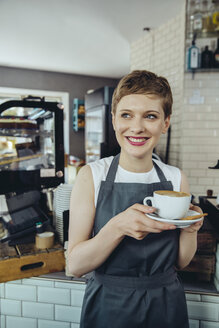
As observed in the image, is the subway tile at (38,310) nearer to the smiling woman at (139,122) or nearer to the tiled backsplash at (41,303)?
the tiled backsplash at (41,303)

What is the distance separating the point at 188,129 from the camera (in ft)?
10.2

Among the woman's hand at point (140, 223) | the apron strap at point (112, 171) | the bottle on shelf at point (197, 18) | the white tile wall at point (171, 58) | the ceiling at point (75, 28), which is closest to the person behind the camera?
the woman's hand at point (140, 223)

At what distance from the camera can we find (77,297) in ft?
4.18

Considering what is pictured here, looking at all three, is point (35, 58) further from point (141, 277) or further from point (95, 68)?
point (141, 277)

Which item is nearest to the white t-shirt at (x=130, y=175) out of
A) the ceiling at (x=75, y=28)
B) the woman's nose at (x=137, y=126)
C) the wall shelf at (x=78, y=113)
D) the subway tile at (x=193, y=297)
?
the woman's nose at (x=137, y=126)

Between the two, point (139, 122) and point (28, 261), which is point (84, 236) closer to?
point (139, 122)

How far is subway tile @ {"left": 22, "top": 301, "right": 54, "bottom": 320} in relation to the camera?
131 centimetres

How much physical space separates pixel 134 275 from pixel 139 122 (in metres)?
0.52

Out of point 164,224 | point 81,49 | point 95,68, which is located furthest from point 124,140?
point 95,68

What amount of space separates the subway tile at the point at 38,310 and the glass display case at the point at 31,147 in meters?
0.66

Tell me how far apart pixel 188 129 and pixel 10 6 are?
2.47 meters

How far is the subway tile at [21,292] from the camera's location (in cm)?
131

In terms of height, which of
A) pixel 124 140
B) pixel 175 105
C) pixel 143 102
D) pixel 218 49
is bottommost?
pixel 124 140

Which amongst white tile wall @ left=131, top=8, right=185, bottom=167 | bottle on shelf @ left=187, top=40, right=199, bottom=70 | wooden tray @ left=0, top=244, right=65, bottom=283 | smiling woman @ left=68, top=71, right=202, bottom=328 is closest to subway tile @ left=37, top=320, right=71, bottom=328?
wooden tray @ left=0, top=244, right=65, bottom=283
